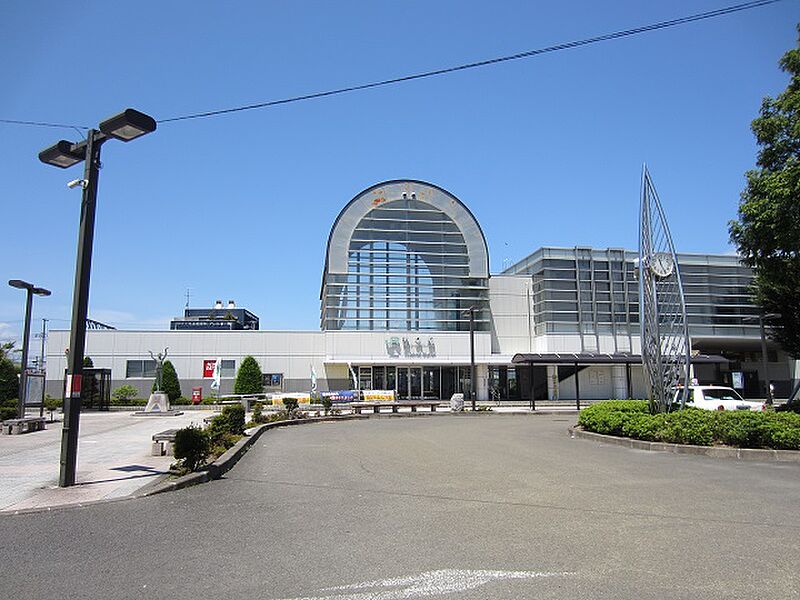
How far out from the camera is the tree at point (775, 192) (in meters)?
16.6

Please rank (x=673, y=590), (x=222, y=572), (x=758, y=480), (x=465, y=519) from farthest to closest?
1. (x=758, y=480)
2. (x=465, y=519)
3. (x=222, y=572)
4. (x=673, y=590)

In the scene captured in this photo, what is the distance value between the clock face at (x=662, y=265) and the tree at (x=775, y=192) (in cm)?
235

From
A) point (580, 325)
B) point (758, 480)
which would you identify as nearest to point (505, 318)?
point (580, 325)

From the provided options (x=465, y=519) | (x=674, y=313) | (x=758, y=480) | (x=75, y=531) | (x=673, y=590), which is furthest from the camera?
(x=674, y=313)

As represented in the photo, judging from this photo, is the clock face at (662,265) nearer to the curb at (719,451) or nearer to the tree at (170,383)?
the curb at (719,451)

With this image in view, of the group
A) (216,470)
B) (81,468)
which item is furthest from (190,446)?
(81,468)

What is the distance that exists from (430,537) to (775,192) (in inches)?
593

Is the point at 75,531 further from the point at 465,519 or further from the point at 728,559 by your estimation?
the point at 728,559

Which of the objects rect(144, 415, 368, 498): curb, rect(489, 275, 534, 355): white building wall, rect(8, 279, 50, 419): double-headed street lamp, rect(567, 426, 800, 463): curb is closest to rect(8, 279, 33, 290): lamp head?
rect(8, 279, 50, 419): double-headed street lamp

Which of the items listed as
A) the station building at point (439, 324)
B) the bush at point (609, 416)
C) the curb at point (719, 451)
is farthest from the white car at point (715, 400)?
the station building at point (439, 324)

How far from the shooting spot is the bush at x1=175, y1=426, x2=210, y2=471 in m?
9.73

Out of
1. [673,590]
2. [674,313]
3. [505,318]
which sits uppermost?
[505,318]

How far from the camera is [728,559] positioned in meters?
5.46

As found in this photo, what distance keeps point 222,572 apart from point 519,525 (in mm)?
3213
